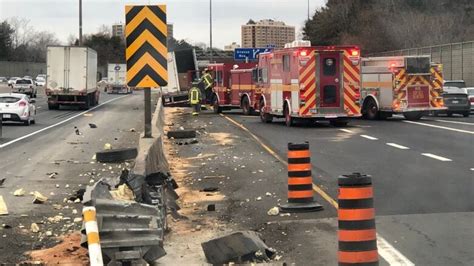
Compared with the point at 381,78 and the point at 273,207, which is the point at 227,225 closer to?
the point at 273,207

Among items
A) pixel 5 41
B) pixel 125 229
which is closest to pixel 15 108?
pixel 125 229

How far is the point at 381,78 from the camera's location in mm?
27234

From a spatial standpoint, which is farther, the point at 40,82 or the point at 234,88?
the point at 40,82

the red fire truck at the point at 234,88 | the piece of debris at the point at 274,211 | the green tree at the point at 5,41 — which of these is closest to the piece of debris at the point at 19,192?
the piece of debris at the point at 274,211

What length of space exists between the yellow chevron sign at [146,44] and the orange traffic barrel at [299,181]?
3.99 metres

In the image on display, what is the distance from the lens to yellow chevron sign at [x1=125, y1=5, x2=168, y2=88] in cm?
1197

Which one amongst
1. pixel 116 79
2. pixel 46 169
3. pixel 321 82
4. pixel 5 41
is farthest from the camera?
pixel 5 41

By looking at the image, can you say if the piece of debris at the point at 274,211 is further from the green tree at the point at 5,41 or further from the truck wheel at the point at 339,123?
the green tree at the point at 5,41

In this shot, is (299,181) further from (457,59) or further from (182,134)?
(457,59)

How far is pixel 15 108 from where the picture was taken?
26219mm

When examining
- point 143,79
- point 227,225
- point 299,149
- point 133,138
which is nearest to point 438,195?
point 299,149

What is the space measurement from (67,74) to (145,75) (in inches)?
1120

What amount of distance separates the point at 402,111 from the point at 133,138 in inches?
481

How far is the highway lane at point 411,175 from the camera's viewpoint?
707 cm
